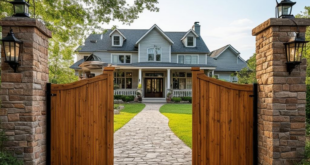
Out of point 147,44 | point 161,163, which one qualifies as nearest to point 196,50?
point 147,44

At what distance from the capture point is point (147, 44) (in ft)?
74.5

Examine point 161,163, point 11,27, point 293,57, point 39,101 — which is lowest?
point 161,163

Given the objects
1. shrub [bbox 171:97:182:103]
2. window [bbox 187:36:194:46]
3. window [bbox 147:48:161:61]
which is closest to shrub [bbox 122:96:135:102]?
shrub [bbox 171:97:182:103]

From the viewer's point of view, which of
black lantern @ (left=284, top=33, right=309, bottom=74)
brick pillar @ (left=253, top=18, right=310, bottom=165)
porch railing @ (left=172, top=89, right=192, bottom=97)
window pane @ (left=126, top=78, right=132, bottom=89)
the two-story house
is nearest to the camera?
black lantern @ (left=284, top=33, right=309, bottom=74)

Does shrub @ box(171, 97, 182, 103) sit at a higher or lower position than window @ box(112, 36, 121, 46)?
lower

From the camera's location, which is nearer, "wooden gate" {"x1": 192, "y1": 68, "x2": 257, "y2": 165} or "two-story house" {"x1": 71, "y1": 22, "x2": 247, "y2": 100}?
"wooden gate" {"x1": 192, "y1": 68, "x2": 257, "y2": 165}

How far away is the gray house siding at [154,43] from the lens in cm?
2272

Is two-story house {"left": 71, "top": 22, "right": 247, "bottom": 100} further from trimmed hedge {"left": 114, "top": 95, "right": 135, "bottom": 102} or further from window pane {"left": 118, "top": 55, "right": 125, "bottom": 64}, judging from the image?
trimmed hedge {"left": 114, "top": 95, "right": 135, "bottom": 102}

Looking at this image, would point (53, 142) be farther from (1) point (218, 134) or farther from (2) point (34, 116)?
(1) point (218, 134)

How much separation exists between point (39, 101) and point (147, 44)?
19.7 m

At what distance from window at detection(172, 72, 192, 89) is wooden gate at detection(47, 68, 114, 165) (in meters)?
19.7

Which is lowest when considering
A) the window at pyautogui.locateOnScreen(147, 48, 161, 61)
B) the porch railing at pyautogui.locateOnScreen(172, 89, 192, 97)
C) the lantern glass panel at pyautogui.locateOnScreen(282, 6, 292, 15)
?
the porch railing at pyautogui.locateOnScreen(172, 89, 192, 97)

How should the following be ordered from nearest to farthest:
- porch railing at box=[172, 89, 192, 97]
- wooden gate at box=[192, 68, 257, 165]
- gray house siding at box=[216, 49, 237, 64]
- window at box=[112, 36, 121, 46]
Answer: wooden gate at box=[192, 68, 257, 165]
porch railing at box=[172, 89, 192, 97]
window at box=[112, 36, 121, 46]
gray house siding at box=[216, 49, 237, 64]

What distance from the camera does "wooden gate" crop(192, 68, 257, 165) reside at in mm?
3760
